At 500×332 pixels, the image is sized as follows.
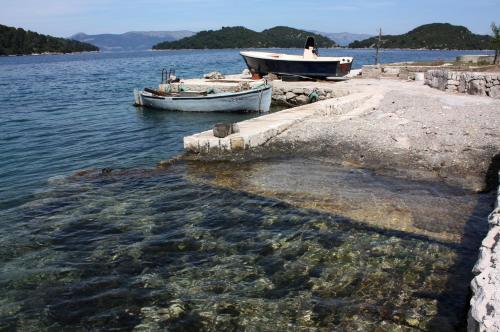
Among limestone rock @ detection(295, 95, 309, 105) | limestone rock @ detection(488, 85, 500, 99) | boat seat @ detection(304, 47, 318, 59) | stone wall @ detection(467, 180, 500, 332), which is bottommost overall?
stone wall @ detection(467, 180, 500, 332)

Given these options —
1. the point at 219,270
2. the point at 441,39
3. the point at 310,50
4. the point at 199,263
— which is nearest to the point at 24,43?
the point at 310,50

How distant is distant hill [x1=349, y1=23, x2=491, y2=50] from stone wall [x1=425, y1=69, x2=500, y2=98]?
6444 inches

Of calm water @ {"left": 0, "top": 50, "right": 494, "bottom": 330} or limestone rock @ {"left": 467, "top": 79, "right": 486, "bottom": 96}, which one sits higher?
limestone rock @ {"left": 467, "top": 79, "right": 486, "bottom": 96}

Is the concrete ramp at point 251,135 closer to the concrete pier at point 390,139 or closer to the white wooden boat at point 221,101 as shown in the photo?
the concrete pier at point 390,139

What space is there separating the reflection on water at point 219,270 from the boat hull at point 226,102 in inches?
495

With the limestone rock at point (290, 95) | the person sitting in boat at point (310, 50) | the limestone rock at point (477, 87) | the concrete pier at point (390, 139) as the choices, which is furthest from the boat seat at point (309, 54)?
the concrete pier at point (390, 139)

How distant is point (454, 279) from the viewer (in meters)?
5.81

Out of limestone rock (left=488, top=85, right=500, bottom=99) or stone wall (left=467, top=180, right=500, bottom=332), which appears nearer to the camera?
stone wall (left=467, top=180, right=500, bottom=332)

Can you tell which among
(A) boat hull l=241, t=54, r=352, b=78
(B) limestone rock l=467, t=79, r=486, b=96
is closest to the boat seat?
(A) boat hull l=241, t=54, r=352, b=78

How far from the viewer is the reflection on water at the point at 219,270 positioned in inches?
205

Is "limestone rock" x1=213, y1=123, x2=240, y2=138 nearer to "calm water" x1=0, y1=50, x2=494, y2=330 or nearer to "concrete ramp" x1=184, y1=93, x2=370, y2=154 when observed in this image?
"concrete ramp" x1=184, y1=93, x2=370, y2=154

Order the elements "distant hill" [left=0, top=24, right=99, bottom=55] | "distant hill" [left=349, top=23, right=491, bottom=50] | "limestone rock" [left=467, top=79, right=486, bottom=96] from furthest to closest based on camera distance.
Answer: "distant hill" [left=349, top=23, right=491, bottom=50], "distant hill" [left=0, top=24, right=99, bottom=55], "limestone rock" [left=467, top=79, right=486, bottom=96]

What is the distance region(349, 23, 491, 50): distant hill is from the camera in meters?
170

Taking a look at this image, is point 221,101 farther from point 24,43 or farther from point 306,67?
point 24,43
